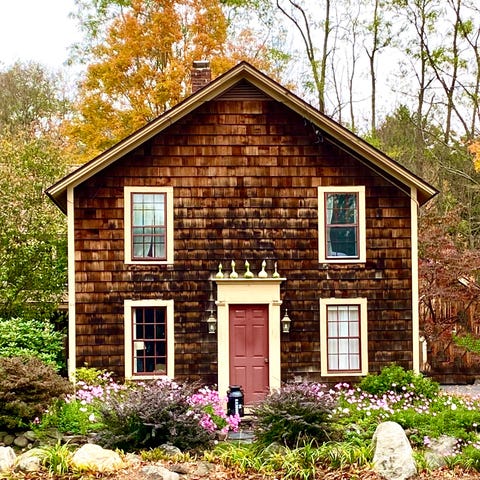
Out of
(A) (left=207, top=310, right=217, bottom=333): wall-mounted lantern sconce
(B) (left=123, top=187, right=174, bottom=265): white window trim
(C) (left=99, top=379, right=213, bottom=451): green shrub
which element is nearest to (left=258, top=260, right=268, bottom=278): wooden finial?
(A) (left=207, top=310, right=217, bottom=333): wall-mounted lantern sconce

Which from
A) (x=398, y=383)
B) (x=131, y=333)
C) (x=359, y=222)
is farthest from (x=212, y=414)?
(x=359, y=222)

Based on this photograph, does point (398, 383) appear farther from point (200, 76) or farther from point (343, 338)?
point (200, 76)

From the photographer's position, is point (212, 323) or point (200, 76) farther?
point (200, 76)

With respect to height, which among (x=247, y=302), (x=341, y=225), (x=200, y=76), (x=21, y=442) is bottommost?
(x=21, y=442)

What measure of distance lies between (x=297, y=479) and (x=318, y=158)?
755 centimetres

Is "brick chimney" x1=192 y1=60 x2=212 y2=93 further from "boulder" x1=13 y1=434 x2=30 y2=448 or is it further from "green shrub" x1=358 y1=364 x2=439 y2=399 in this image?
"boulder" x1=13 y1=434 x2=30 y2=448

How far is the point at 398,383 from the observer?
16.0m

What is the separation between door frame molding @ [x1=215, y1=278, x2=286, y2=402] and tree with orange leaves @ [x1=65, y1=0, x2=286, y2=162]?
13134mm

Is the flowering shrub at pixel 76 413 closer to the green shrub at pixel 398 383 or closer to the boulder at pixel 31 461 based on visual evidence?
the boulder at pixel 31 461

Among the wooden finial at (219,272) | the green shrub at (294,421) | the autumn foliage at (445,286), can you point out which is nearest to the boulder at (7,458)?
the green shrub at (294,421)

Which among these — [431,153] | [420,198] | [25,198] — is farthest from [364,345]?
[431,153]

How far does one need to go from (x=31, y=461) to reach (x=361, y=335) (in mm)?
7718

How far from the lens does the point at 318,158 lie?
16766 millimetres

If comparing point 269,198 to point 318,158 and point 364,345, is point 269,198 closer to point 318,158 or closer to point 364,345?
point 318,158
